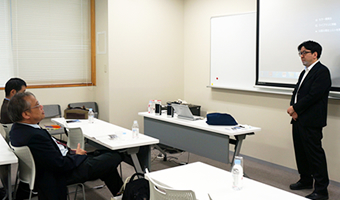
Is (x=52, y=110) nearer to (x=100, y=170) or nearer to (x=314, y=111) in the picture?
(x=100, y=170)

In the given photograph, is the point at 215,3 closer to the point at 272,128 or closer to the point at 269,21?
the point at 269,21

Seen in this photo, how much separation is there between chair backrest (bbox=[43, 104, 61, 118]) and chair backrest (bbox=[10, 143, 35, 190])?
262cm

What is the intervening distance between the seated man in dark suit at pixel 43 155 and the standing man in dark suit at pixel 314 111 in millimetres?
2455

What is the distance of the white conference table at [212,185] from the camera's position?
2.04 meters

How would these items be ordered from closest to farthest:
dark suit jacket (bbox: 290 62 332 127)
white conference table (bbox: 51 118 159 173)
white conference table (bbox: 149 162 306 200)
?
white conference table (bbox: 149 162 306 200), white conference table (bbox: 51 118 159 173), dark suit jacket (bbox: 290 62 332 127)

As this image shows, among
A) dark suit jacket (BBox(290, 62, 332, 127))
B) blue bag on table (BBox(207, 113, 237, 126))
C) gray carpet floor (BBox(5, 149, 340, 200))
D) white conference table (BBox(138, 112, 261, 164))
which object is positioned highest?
dark suit jacket (BBox(290, 62, 332, 127))

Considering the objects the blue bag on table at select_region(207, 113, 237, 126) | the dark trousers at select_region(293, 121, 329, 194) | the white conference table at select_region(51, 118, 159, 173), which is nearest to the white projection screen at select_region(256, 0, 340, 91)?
the dark trousers at select_region(293, 121, 329, 194)

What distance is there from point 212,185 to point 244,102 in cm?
325

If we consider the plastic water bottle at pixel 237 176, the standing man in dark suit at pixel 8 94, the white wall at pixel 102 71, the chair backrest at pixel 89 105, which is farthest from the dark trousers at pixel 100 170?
the chair backrest at pixel 89 105

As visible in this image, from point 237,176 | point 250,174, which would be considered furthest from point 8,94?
point 250,174

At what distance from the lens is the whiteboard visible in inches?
201

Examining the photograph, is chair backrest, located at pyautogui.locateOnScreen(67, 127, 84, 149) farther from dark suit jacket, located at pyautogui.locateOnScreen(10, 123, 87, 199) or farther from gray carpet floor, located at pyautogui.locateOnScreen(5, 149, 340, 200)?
dark suit jacket, located at pyautogui.locateOnScreen(10, 123, 87, 199)

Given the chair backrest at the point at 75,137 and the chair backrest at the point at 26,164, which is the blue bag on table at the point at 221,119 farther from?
the chair backrest at the point at 26,164

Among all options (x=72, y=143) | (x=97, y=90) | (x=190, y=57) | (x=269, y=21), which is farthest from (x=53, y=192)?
(x=190, y=57)
